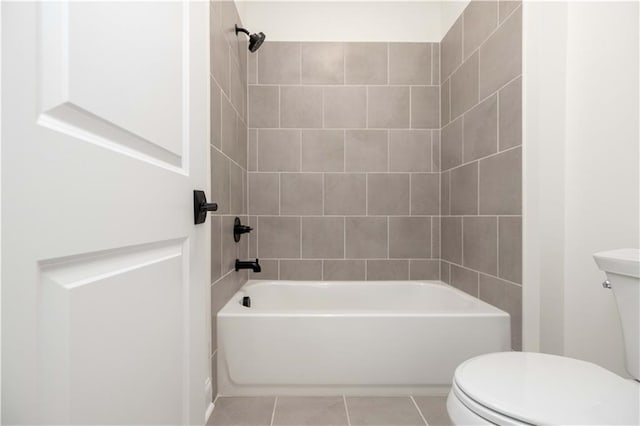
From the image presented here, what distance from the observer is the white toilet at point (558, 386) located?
798 millimetres

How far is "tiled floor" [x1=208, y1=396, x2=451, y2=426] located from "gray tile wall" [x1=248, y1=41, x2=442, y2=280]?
3.12 ft

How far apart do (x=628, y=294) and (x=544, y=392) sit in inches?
17.4

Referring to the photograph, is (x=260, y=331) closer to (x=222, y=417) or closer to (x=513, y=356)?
(x=222, y=417)

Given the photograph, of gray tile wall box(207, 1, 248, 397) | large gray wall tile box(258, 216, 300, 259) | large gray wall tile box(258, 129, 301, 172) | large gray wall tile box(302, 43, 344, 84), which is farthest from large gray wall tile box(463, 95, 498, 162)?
gray tile wall box(207, 1, 248, 397)

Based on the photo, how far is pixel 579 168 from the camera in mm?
1472

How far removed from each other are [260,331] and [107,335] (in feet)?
4.00

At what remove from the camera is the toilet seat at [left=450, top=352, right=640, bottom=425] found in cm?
79

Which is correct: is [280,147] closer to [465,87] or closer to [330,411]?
[465,87]

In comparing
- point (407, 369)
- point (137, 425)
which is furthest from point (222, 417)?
point (137, 425)

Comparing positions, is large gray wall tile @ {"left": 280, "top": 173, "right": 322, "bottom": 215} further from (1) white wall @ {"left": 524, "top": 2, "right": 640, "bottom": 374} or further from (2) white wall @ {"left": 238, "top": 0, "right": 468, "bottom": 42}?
(1) white wall @ {"left": 524, "top": 2, "right": 640, "bottom": 374}

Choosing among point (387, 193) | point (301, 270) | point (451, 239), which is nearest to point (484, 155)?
point (451, 239)

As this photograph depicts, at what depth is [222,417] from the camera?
5.22ft

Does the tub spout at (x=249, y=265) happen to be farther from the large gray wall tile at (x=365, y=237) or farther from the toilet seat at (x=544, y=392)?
the toilet seat at (x=544, y=392)

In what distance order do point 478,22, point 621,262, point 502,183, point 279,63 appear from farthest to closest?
point 279,63
point 478,22
point 502,183
point 621,262
